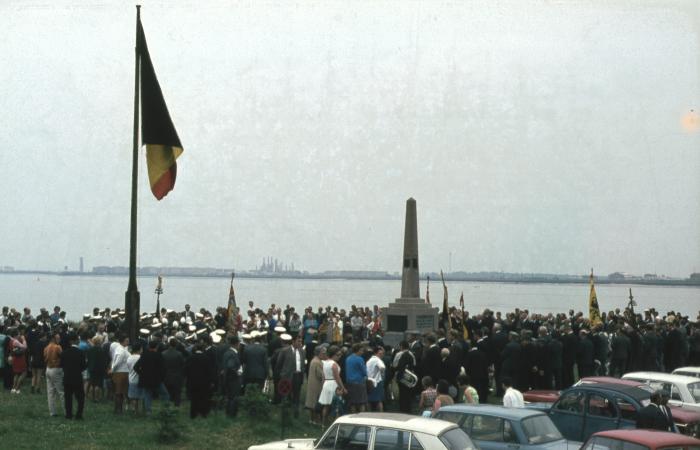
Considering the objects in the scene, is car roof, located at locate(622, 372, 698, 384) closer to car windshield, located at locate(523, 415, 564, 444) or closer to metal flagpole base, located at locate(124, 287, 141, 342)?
car windshield, located at locate(523, 415, 564, 444)

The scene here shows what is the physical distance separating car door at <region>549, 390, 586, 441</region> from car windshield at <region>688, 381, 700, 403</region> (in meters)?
3.05

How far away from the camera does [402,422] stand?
10.8 metres

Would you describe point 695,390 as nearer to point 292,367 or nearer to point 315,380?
point 315,380

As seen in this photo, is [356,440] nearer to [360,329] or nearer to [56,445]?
[56,445]

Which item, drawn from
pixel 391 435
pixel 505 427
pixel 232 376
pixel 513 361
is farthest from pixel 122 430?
pixel 513 361

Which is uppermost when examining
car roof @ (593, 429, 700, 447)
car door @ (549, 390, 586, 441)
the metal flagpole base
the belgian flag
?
the belgian flag

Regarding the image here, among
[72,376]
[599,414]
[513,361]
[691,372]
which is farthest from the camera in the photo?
[513,361]

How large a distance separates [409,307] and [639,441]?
1963cm

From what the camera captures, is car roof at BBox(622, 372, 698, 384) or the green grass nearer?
the green grass

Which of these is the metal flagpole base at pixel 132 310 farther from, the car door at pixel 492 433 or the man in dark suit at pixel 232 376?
the car door at pixel 492 433

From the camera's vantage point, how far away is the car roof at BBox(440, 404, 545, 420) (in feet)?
40.3

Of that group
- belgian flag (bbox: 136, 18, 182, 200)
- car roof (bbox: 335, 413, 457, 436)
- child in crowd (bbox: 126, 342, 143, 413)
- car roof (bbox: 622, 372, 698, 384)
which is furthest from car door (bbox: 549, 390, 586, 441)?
belgian flag (bbox: 136, 18, 182, 200)

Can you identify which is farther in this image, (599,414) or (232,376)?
(232,376)

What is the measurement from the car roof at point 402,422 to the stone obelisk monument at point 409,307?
59.4 feet
